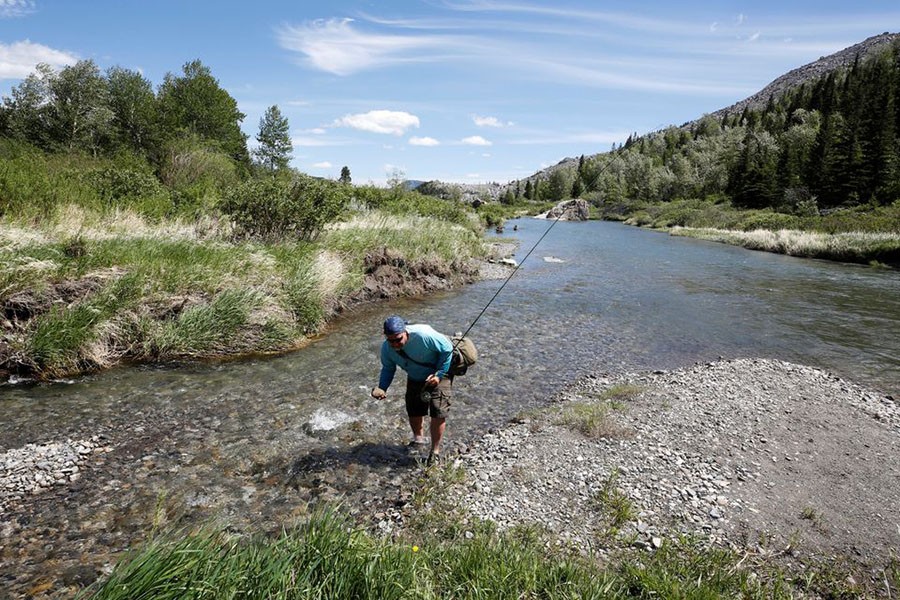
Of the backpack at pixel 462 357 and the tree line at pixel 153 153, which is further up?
the tree line at pixel 153 153

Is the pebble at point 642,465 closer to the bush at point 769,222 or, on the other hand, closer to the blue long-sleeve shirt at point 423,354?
the blue long-sleeve shirt at point 423,354

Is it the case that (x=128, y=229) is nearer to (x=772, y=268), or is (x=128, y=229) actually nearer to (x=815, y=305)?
(x=815, y=305)


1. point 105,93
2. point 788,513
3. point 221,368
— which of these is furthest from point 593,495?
point 105,93

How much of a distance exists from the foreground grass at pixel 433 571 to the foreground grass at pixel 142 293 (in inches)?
272

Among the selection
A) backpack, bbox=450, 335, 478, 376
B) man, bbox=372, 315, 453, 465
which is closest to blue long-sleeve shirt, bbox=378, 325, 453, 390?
man, bbox=372, 315, 453, 465

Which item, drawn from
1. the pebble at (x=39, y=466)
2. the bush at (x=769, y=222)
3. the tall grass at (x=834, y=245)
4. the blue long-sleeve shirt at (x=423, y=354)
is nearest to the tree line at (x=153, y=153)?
the pebble at (x=39, y=466)

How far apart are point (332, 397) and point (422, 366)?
3.36 meters

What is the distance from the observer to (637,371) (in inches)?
465

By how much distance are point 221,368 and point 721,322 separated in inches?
652

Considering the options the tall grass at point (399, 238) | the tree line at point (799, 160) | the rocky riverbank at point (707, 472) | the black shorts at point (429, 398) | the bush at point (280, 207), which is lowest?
the rocky riverbank at point (707, 472)

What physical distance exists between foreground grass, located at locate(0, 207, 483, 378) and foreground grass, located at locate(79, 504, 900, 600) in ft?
22.7

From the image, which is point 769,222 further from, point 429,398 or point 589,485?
point 429,398

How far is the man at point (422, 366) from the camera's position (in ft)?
21.9

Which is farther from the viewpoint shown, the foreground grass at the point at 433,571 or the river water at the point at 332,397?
the river water at the point at 332,397
